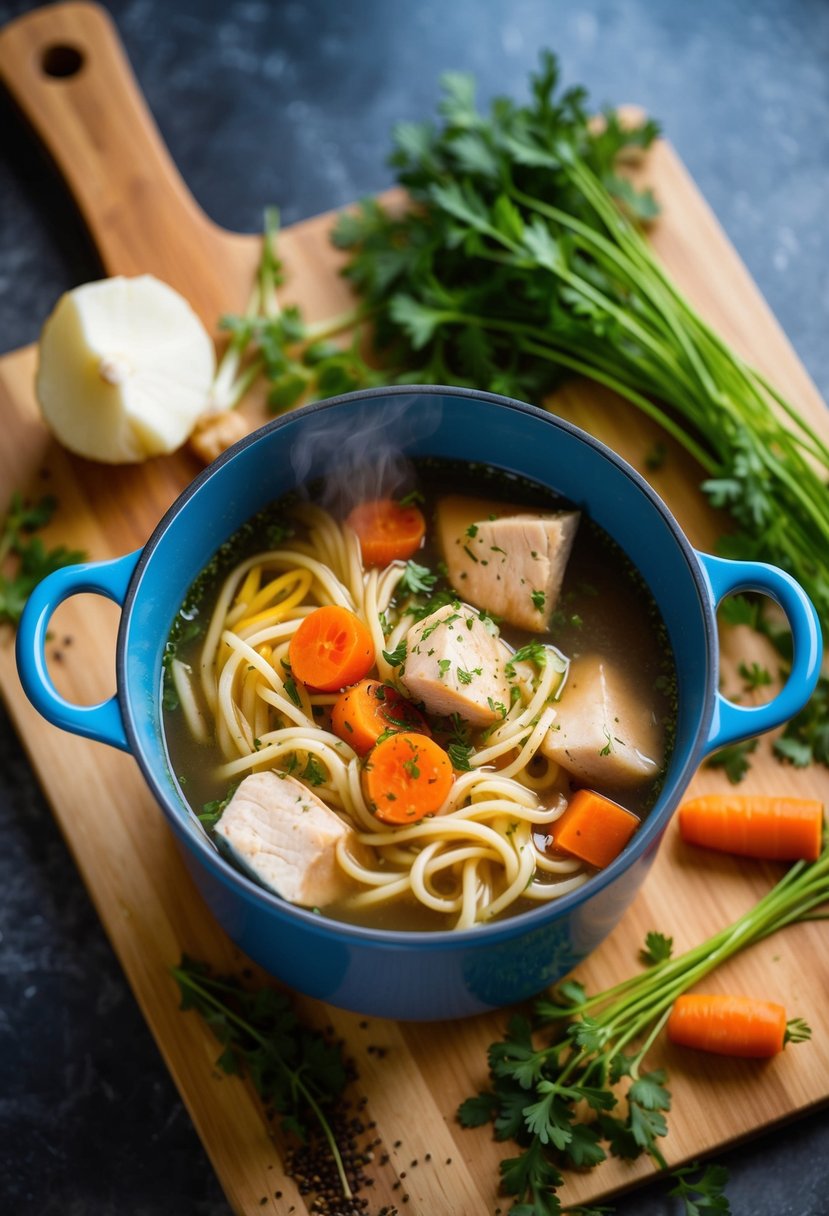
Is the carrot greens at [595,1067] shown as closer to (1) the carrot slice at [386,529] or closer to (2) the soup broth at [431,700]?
(2) the soup broth at [431,700]

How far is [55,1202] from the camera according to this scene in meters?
3.16

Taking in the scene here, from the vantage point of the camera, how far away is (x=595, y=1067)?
2850mm

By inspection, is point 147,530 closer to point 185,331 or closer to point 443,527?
point 185,331

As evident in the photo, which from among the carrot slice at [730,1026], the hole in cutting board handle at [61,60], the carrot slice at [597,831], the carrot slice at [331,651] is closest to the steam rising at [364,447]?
the carrot slice at [331,651]

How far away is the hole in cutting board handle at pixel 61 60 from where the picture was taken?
153 inches

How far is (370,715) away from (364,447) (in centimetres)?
70

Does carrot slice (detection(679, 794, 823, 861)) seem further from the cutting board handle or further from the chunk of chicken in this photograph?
the cutting board handle

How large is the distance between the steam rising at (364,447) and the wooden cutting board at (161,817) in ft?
1.95

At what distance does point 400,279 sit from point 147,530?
1.07 meters

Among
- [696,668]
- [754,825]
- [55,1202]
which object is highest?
[696,668]

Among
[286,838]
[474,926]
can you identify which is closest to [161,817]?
[286,838]

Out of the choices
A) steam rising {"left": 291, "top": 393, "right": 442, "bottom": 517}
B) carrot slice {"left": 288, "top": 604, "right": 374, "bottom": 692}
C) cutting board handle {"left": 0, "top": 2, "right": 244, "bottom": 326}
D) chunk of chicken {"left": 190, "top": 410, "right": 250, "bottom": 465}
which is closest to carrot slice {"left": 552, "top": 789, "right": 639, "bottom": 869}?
carrot slice {"left": 288, "top": 604, "right": 374, "bottom": 692}

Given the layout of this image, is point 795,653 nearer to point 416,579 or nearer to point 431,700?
point 431,700

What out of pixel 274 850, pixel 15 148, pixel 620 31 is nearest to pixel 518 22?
pixel 620 31
